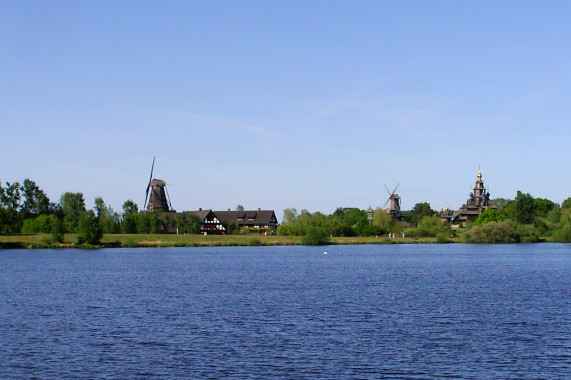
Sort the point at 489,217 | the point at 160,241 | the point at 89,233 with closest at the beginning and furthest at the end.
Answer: the point at 89,233
the point at 160,241
the point at 489,217

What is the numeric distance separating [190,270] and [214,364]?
5128cm

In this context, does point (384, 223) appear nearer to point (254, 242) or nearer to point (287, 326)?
point (254, 242)

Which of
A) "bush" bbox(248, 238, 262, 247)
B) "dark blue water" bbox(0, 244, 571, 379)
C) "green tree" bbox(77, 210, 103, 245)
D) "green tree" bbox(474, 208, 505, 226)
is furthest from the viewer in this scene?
"green tree" bbox(474, 208, 505, 226)

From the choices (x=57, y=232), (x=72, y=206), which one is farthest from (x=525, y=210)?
(x=72, y=206)

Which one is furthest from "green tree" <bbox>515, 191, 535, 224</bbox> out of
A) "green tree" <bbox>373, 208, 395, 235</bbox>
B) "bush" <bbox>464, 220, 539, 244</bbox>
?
"green tree" <bbox>373, 208, 395, 235</bbox>

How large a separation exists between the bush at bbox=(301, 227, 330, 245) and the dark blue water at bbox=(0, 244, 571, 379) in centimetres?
8477

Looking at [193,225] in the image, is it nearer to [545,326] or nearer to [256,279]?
[256,279]

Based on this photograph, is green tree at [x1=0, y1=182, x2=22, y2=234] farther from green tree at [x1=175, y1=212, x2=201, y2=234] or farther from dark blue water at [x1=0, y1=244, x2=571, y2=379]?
dark blue water at [x1=0, y1=244, x2=571, y2=379]

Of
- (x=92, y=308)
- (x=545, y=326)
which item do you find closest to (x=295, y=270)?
(x=92, y=308)

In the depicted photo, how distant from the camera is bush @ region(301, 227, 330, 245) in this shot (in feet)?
500

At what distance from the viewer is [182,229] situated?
182 metres

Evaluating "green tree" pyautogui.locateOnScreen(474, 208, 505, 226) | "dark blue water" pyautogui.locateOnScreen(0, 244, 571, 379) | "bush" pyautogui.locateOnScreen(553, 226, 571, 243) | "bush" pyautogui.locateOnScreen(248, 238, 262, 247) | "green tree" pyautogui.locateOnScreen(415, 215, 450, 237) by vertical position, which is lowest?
"dark blue water" pyautogui.locateOnScreen(0, 244, 571, 379)

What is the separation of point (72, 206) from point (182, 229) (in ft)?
111

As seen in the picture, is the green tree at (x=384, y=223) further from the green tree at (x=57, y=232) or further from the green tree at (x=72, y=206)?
the green tree at (x=57, y=232)
